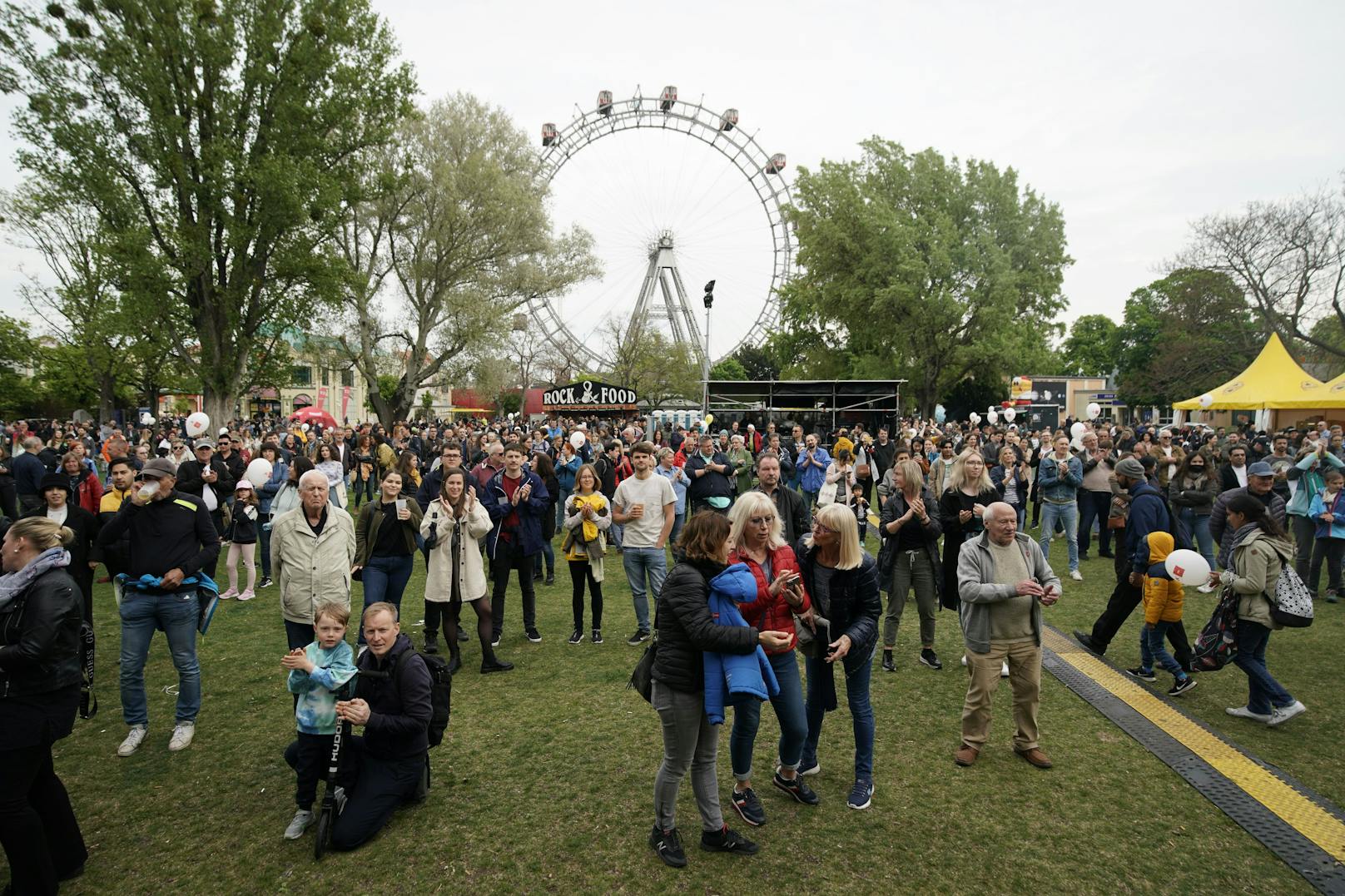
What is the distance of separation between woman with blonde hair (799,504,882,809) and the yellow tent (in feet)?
72.0

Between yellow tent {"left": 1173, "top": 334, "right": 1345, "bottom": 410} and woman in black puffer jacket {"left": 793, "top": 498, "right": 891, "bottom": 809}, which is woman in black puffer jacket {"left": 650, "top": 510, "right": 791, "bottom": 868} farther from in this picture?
yellow tent {"left": 1173, "top": 334, "right": 1345, "bottom": 410}

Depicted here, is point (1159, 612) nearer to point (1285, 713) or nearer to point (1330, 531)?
point (1285, 713)

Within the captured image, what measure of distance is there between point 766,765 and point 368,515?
346cm

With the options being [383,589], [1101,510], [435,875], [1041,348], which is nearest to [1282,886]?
[435,875]

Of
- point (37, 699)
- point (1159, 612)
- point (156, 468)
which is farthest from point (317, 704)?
point (1159, 612)

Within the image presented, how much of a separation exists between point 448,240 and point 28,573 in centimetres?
2443

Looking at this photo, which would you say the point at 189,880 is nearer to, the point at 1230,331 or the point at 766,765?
the point at 766,765

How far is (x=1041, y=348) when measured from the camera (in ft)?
115

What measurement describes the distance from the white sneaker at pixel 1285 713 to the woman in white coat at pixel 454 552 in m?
5.54

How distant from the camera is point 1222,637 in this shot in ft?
16.0

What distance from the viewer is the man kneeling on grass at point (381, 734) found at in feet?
11.4

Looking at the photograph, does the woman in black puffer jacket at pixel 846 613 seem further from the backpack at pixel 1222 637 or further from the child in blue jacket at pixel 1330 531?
the child in blue jacket at pixel 1330 531

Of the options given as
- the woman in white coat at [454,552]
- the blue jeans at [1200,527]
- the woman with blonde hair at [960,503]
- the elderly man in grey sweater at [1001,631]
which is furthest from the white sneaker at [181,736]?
the blue jeans at [1200,527]

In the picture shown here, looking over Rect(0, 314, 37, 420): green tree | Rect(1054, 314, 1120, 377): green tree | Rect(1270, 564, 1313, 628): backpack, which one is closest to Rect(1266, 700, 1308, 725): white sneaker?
Rect(1270, 564, 1313, 628): backpack
